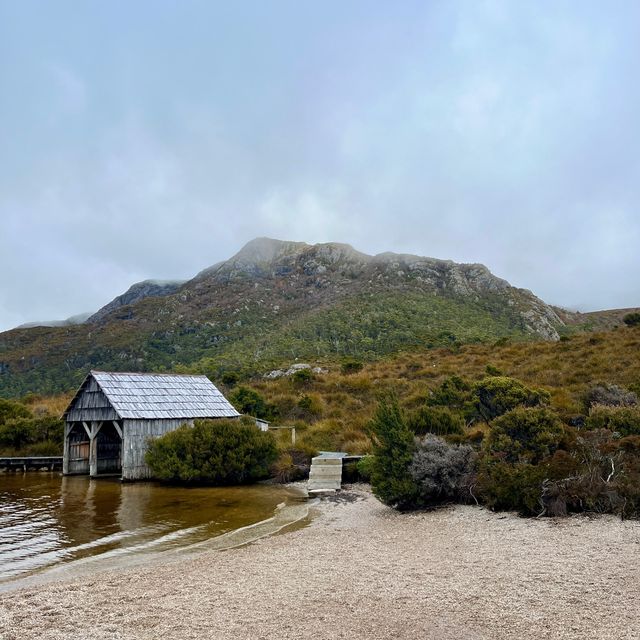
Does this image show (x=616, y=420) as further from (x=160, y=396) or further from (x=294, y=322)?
(x=294, y=322)

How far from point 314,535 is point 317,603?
4202 millimetres

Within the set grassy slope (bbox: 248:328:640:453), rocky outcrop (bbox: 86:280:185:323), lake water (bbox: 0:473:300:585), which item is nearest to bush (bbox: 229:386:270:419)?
grassy slope (bbox: 248:328:640:453)

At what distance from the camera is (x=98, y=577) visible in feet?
26.2

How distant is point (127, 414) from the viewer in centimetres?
1962

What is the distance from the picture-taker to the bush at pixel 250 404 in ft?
88.2

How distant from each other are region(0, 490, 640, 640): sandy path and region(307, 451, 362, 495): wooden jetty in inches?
227

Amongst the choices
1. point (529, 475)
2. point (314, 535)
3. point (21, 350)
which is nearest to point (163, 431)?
point (314, 535)

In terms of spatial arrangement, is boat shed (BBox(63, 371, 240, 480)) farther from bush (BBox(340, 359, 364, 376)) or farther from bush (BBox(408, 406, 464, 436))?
bush (BBox(340, 359, 364, 376))

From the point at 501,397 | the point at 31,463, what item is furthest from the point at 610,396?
the point at 31,463

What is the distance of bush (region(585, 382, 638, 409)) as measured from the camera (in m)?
16.4

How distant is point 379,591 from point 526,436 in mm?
7096

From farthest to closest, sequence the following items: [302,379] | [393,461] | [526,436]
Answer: [302,379], [526,436], [393,461]

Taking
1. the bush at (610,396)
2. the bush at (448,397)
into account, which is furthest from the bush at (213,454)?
the bush at (610,396)

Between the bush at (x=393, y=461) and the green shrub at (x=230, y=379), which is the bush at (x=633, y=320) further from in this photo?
the bush at (x=393, y=461)
